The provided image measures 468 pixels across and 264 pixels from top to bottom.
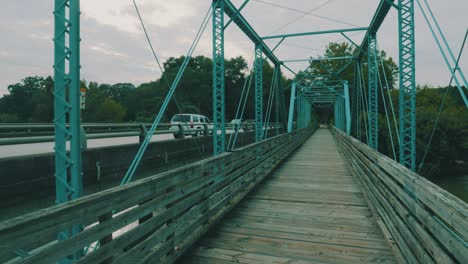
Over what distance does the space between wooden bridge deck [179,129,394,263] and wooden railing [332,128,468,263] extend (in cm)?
41

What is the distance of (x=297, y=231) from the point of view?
14.7ft

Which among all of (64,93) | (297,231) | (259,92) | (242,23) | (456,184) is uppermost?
(242,23)

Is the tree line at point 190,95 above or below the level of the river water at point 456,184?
above

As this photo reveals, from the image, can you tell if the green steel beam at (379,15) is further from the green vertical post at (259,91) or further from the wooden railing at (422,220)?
the wooden railing at (422,220)

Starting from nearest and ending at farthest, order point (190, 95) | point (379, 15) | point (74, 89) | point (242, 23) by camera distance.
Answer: point (74, 89), point (379, 15), point (242, 23), point (190, 95)

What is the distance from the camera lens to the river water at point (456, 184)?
2327cm

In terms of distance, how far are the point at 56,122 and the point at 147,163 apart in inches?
284

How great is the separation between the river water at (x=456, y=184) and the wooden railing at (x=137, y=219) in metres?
25.0

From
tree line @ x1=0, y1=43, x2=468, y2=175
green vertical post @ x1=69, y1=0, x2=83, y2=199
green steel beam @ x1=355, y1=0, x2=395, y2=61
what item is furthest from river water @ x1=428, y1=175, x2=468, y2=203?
green vertical post @ x1=69, y1=0, x2=83, y2=199

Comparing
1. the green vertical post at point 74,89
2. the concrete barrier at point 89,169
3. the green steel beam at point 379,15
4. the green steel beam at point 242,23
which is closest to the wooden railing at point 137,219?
the green vertical post at point 74,89

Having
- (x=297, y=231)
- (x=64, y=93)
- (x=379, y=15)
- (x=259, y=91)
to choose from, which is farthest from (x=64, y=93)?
(x=259, y=91)

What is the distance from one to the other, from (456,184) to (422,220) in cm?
3008

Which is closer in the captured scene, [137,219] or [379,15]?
[137,219]

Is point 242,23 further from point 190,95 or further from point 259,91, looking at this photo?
point 190,95
